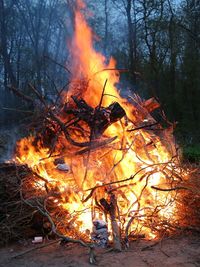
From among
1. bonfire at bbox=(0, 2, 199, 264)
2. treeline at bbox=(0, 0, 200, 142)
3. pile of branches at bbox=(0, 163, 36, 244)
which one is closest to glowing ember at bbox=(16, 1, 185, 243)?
bonfire at bbox=(0, 2, 199, 264)

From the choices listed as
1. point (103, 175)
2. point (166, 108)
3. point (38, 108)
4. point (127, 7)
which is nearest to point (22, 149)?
point (38, 108)

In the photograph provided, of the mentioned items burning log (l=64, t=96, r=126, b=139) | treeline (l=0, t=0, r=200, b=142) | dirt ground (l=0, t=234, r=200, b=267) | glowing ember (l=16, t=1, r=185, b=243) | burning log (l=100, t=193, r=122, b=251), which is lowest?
dirt ground (l=0, t=234, r=200, b=267)

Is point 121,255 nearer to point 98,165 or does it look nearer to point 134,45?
point 98,165

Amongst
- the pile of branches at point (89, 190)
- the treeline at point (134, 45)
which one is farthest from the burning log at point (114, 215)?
the treeline at point (134, 45)

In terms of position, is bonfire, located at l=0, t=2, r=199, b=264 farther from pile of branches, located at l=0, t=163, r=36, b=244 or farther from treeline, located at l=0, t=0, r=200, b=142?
treeline, located at l=0, t=0, r=200, b=142

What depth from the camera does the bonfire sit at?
4.57 metres

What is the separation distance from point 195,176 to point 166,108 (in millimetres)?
14768

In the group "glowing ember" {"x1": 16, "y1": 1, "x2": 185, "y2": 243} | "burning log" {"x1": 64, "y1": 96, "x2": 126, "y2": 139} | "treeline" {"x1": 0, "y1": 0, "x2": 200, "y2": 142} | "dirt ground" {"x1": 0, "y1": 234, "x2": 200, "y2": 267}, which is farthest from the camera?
"treeline" {"x1": 0, "y1": 0, "x2": 200, "y2": 142}

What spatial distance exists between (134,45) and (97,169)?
53.7 feet

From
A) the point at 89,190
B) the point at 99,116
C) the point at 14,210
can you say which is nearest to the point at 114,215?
the point at 89,190

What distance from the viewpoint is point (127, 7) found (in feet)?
67.0

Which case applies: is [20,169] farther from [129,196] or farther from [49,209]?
[129,196]

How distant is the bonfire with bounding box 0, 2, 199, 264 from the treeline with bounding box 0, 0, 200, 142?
Answer: 41.2 feet

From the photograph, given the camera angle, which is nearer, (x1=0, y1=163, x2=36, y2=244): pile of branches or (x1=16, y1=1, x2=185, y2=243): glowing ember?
(x1=0, y1=163, x2=36, y2=244): pile of branches
